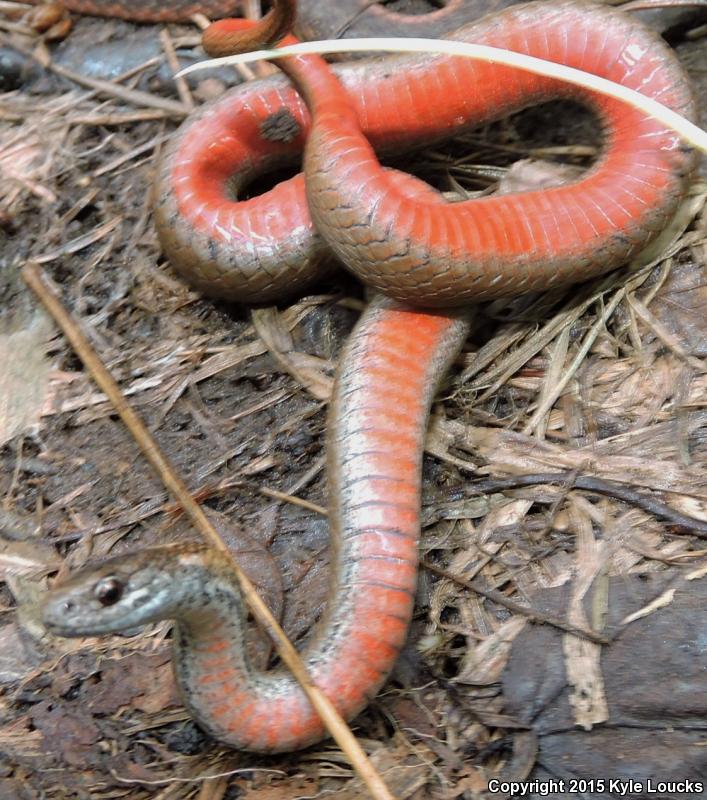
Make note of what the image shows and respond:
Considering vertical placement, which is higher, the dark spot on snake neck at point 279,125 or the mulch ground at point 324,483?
the dark spot on snake neck at point 279,125

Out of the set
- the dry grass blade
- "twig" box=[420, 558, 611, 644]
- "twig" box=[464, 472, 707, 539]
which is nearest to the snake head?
"twig" box=[420, 558, 611, 644]

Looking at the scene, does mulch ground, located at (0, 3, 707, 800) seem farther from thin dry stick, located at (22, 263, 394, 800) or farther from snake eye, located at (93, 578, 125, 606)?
snake eye, located at (93, 578, 125, 606)

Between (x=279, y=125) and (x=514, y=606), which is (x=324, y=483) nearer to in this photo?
(x=514, y=606)

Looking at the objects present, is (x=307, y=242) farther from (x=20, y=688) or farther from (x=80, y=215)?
(x=20, y=688)

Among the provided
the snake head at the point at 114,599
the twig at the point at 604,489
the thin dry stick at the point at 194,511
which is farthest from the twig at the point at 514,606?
the snake head at the point at 114,599

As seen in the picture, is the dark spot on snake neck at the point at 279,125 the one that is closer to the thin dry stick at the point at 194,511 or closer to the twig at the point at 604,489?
the thin dry stick at the point at 194,511

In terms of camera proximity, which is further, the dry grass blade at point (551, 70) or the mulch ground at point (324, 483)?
the mulch ground at point (324, 483)

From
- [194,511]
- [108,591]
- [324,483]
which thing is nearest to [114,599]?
[108,591]

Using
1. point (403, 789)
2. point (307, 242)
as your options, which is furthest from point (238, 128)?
point (403, 789)
